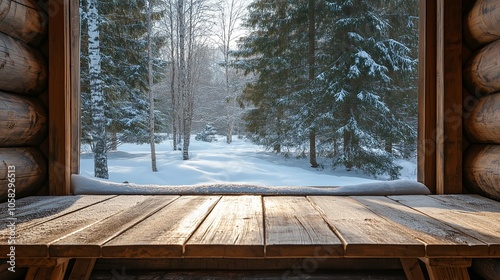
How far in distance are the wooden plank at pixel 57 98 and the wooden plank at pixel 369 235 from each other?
4.70ft

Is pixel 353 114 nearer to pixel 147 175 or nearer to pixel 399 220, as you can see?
pixel 147 175

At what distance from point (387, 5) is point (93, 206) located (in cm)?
629

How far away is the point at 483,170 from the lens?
1.56 m

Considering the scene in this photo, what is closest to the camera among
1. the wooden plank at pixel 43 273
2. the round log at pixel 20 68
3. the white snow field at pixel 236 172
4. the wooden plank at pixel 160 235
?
the wooden plank at pixel 160 235

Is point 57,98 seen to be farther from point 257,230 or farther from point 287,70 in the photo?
point 287,70

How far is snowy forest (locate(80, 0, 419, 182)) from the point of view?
5.41 m

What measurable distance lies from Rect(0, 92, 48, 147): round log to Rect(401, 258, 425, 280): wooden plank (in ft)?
6.14

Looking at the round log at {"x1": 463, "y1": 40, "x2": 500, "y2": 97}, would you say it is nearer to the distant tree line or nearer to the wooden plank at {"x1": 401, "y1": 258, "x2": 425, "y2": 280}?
the wooden plank at {"x1": 401, "y1": 258, "x2": 425, "y2": 280}

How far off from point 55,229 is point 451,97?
198cm

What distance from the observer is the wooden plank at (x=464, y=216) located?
95 centimetres

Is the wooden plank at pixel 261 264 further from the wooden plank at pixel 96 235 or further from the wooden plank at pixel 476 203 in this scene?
the wooden plank at pixel 476 203

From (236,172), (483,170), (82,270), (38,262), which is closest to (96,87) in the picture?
(236,172)

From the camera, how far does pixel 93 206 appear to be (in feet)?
4.64

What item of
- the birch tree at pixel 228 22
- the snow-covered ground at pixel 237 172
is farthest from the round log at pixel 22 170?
the birch tree at pixel 228 22
